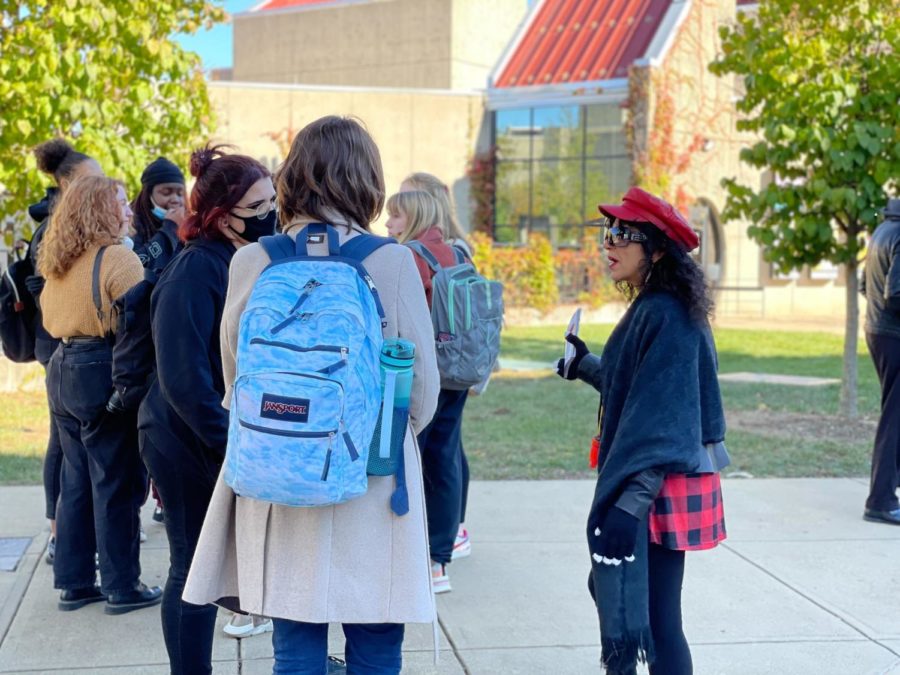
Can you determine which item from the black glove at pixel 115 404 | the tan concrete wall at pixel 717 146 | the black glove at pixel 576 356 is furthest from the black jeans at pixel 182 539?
the tan concrete wall at pixel 717 146

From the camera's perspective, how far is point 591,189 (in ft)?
82.3

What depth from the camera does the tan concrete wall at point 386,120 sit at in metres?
23.0

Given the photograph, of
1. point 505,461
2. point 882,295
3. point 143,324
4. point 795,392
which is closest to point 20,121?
point 505,461

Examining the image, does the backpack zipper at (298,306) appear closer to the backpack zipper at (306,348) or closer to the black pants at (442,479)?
the backpack zipper at (306,348)

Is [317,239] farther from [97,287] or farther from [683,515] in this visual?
[97,287]

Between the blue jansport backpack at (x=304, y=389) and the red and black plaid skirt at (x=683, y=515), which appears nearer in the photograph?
Result: the blue jansport backpack at (x=304, y=389)

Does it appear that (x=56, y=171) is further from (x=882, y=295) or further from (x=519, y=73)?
(x=519, y=73)

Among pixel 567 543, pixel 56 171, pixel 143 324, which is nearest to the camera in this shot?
pixel 143 324

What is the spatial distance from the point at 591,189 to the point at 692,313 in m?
22.4

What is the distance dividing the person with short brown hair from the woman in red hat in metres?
0.59

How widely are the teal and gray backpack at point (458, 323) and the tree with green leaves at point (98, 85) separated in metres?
5.74

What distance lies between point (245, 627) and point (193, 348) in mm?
1659

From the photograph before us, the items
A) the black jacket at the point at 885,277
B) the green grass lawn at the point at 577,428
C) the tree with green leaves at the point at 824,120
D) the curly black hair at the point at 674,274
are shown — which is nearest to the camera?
the curly black hair at the point at 674,274

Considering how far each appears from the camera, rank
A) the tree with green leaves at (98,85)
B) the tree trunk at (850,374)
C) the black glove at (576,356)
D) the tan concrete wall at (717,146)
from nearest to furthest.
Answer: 1. the black glove at (576,356)
2. the tree with green leaves at (98,85)
3. the tree trunk at (850,374)
4. the tan concrete wall at (717,146)
